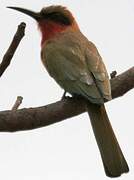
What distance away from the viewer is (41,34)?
17.7ft

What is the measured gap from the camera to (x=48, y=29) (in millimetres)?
5406

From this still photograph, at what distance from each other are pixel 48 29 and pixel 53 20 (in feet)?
0.69

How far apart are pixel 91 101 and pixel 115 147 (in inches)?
15.7

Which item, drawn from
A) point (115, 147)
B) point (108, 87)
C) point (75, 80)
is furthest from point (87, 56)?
point (115, 147)

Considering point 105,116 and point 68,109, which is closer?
point 68,109

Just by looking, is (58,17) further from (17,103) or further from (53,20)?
(17,103)

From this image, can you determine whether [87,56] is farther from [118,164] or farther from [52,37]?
[118,164]

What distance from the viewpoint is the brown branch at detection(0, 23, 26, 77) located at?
10.9 ft

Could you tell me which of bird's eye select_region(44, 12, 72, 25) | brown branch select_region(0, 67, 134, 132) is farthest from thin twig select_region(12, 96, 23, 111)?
bird's eye select_region(44, 12, 72, 25)

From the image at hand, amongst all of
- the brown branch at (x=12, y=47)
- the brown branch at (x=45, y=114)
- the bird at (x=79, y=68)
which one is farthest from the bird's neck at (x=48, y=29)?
the brown branch at (x=12, y=47)

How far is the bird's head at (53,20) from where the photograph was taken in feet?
17.7

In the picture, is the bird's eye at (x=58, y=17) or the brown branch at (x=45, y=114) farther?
the bird's eye at (x=58, y=17)

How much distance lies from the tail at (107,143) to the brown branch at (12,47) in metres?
0.89

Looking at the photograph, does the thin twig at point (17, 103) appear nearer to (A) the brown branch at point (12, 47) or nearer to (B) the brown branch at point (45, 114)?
(B) the brown branch at point (45, 114)
